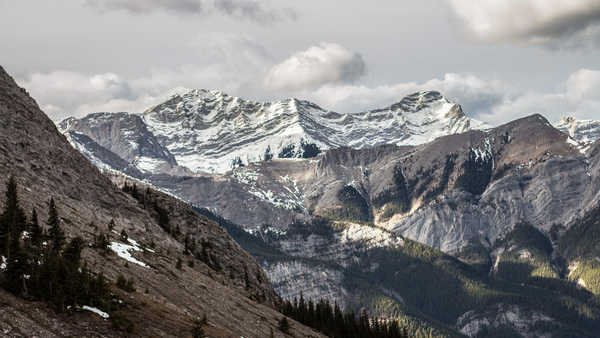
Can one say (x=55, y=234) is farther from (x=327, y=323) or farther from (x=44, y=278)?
(x=327, y=323)

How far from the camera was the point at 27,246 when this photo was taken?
6981 cm

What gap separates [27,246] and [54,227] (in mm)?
11158

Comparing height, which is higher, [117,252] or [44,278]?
[117,252]

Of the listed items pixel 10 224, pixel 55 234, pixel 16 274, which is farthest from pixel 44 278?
pixel 55 234

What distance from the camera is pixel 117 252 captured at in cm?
9431

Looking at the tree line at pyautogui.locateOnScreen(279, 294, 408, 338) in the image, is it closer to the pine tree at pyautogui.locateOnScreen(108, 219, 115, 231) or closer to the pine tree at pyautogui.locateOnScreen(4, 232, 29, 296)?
the pine tree at pyautogui.locateOnScreen(108, 219, 115, 231)

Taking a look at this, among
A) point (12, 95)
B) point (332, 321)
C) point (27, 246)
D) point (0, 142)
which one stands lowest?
point (332, 321)

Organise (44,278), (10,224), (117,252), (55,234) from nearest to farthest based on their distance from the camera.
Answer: (44,278)
(10,224)
(55,234)
(117,252)

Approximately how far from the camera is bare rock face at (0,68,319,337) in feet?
200

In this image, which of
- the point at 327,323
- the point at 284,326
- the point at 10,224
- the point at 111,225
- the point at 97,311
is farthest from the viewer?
the point at 327,323

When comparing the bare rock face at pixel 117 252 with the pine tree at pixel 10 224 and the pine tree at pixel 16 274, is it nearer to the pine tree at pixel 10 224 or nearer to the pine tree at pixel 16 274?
the pine tree at pixel 16 274

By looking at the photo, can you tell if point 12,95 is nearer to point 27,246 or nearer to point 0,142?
point 0,142

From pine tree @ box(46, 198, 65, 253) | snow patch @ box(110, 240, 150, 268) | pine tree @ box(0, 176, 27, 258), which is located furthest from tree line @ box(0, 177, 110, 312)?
snow patch @ box(110, 240, 150, 268)

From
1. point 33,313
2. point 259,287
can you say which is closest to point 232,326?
point 33,313
